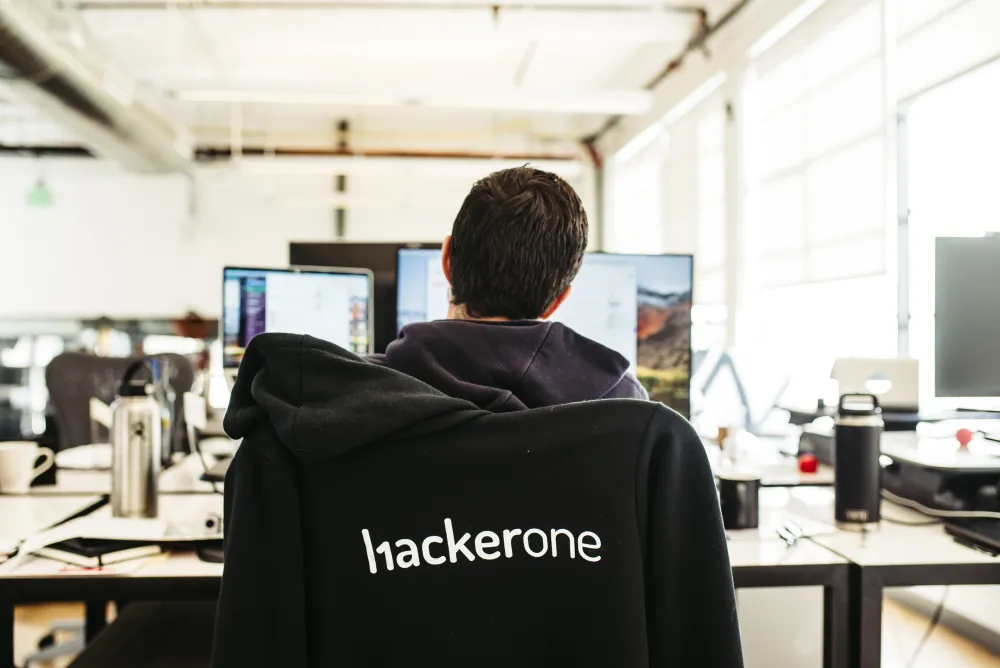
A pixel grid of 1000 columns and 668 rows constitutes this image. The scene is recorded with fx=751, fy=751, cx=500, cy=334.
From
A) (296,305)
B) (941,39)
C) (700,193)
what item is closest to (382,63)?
(700,193)

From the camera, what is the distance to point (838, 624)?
1.15 metres

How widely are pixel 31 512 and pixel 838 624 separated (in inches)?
57.8

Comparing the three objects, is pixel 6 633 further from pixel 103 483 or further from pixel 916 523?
pixel 916 523

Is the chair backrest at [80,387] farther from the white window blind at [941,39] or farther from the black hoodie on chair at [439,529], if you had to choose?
the white window blind at [941,39]

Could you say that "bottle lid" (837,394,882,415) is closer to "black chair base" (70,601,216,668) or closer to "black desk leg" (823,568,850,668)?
"black desk leg" (823,568,850,668)

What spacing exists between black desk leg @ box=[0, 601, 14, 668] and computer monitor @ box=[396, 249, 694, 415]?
3.14ft

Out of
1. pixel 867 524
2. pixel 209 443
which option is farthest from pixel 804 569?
pixel 209 443

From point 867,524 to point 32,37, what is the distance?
424 cm

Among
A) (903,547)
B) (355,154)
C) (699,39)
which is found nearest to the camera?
(903,547)

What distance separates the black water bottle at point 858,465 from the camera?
1323mm

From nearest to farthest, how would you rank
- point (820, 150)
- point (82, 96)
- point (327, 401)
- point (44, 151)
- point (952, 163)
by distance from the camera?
point (327, 401)
point (952, 163)
point (820, 150)
point (82, 96)
point (44, 151)

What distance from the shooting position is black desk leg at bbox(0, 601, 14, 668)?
1098mm

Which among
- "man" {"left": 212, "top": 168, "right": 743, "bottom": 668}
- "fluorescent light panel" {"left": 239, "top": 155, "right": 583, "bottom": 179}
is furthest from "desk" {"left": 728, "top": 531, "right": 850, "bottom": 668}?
"fluorescent light panel" {"left": 239, "top": 155, "right": 583, "bottom": 179}

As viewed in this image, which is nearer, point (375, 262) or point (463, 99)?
point (375, 262)
